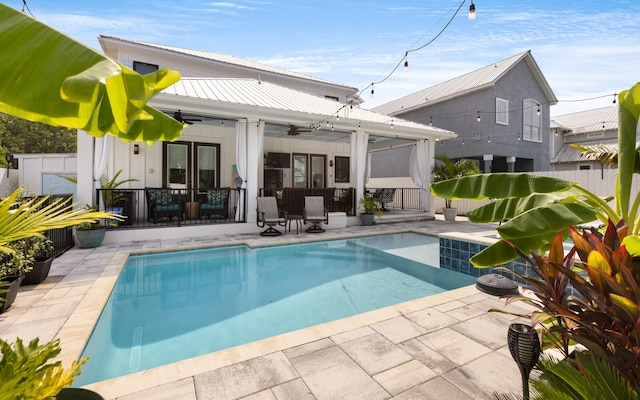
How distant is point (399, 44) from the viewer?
6070 mm

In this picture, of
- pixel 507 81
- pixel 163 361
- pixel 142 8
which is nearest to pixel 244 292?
pixel 163 361

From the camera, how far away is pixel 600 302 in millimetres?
1533

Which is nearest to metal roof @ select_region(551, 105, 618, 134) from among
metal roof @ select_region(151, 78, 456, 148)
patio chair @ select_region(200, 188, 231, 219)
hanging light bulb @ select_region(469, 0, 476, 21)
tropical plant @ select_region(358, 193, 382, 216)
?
metal roof @ select_region(151, 78, 456, 148)

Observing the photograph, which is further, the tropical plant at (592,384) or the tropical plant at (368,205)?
the tropical plant at (368,205)

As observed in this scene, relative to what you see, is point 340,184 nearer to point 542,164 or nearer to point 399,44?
point 399,44

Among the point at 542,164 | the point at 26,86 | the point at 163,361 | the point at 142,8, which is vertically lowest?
the point at 163,361

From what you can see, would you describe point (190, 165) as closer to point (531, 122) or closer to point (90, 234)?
point (90, 234)

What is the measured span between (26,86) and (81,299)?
14.0ft

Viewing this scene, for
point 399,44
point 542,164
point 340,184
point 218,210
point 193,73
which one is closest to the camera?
point 399,44

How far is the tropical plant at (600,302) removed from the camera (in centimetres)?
140

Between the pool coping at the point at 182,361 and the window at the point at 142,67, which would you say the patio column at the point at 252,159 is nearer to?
the pool coping at the point at 182,361

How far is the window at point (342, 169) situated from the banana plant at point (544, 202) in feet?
41.8

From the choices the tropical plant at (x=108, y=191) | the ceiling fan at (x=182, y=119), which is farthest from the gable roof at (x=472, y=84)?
the tropical plant at (x=108, y=191)

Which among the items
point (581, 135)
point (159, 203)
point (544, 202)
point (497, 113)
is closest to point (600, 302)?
point (544, 202)
